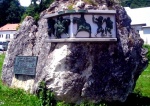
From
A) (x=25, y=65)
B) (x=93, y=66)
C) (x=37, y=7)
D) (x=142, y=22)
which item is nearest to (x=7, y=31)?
(x=142, y=22)

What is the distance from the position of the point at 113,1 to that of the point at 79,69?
116 inches

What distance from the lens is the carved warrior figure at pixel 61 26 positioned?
33.6 feet

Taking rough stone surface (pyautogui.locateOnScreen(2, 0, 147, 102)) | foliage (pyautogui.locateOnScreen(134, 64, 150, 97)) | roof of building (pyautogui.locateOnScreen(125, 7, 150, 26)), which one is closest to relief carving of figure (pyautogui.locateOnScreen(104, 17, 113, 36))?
rough stone surface (pyautogui.locateOnScreen(2, 0, 147, 102))

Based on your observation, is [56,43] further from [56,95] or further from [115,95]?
[115,95]

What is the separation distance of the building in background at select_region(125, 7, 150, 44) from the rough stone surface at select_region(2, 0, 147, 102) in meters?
34.4

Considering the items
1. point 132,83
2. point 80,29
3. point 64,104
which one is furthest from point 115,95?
point 80,29

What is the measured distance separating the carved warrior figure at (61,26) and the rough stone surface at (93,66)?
0.38m

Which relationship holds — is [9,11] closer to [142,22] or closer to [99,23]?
[142,22]

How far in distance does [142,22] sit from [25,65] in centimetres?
3923

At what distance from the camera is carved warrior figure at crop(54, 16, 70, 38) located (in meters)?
10.2

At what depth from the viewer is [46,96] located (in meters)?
10.3

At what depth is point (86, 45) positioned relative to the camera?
10281 millimetres

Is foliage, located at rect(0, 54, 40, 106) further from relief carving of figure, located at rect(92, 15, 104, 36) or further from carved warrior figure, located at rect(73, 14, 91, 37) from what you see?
relief carving of figure, located at rect(92, 15, 104, 36)

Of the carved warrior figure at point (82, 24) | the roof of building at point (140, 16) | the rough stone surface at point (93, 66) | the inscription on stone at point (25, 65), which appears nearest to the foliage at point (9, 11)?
the roof of building at point (140, 16)
